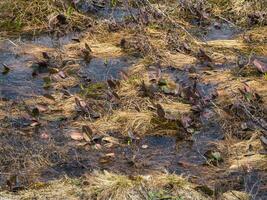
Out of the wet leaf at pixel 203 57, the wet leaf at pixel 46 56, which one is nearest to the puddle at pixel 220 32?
the wet leaf at pixel 203 57

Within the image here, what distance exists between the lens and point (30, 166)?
456 cm

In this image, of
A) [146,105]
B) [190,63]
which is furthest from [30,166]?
[190,63]

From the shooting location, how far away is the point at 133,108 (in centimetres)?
554

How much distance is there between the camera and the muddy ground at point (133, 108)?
446 cm

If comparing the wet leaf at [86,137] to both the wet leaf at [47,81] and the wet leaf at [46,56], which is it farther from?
the wet leaf at [46,56]

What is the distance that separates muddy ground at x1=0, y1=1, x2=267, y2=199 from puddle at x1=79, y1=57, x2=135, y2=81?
13 millimetres

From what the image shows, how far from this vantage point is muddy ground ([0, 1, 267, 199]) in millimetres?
4461

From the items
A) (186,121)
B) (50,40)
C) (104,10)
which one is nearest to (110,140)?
(186,121)

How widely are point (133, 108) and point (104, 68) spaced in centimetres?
124

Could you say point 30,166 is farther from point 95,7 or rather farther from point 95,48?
point 95,7

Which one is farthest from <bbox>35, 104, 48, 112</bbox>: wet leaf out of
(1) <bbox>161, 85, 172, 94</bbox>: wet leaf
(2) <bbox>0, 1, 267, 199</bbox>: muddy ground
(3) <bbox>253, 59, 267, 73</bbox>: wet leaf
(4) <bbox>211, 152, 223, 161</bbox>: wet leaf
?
(3) <bbox>253, 59, 267, 73</bbox>: wet leaf

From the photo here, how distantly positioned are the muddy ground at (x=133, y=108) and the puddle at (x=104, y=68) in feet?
0.04

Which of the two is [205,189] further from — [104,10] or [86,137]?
[104,10]

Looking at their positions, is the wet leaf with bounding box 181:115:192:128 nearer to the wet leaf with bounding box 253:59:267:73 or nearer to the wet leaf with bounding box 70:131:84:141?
the wet leaf with bounding box 70:131:84:141
